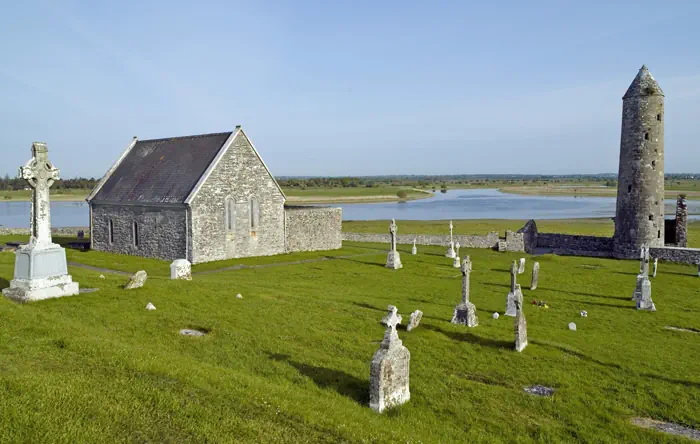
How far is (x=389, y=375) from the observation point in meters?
9.58

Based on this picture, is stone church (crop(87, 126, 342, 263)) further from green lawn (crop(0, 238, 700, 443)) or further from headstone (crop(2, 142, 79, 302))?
headstone (crop(2, 142, 79, 302))

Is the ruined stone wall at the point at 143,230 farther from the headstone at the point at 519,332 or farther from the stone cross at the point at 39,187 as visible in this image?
the headstone at the point at 519,332

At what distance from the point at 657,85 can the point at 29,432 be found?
41.7m

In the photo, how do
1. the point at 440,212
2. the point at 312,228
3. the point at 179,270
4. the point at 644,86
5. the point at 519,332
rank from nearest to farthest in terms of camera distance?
1. the point at 519,332
2. the point at 179,270
3. the point at 644,86
4. the point at 312,228
5. the point at 440,212

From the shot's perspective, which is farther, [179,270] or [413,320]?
[179,270]

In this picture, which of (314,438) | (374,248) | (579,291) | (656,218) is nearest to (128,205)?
(374,248)

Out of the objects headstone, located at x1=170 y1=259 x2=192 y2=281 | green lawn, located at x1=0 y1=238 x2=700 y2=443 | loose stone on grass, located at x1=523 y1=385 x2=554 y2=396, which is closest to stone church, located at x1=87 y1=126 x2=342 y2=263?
headstone, located at x1=170 y1=259 x2=192 y2=281

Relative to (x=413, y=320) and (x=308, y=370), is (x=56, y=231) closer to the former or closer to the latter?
(x=413, y=320)

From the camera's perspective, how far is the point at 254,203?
112 ft

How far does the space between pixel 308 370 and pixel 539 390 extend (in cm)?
511

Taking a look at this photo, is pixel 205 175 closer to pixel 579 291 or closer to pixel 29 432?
pixel 579 291

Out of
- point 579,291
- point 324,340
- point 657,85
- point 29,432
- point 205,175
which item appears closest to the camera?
point 29,432

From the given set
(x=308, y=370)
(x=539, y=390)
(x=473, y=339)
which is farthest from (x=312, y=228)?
(x=539, y=390)

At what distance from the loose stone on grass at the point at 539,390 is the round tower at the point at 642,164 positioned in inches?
1209
